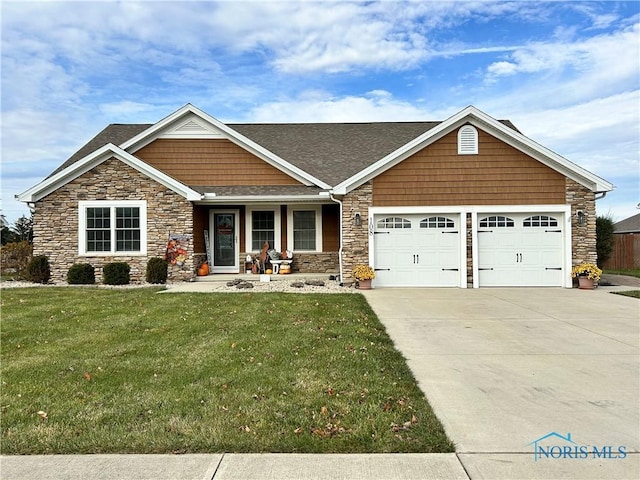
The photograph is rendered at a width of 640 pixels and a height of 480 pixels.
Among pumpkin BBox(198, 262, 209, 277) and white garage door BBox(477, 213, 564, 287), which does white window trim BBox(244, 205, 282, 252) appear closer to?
pumpkin BBox(198, 262, 209, 277)

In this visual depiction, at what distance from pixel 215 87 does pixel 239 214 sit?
493 centimetres

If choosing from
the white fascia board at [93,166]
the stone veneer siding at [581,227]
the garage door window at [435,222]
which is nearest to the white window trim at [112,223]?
the white fascia board at [93,166]

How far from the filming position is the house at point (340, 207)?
43.2 feet

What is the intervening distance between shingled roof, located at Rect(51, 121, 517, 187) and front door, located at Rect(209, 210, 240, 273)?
1.38 m

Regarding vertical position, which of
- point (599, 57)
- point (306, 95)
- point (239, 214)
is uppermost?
point (306, 95)

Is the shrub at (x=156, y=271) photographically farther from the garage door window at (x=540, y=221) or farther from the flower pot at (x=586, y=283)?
the flower pot at (x=586, y=283)

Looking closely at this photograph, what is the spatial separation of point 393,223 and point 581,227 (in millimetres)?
5677

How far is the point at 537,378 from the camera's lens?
5.08 meters

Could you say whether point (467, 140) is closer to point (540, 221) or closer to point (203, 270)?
point (540, 221)

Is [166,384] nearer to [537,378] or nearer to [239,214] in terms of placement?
[537,378]

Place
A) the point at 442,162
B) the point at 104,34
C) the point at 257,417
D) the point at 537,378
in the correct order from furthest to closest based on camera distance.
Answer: the point at 442,162, the point at 104,34, the point at 537,378, the point at 257,417

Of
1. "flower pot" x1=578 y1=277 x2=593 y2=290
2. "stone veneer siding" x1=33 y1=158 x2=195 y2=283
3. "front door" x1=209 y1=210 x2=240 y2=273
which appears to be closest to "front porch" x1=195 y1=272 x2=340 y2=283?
"stone veneer siding" x1=33 y1=158 x2=195 y2=283

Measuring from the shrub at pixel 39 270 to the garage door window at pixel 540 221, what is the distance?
49.6 feet

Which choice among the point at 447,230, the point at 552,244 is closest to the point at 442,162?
the point at 447,230
